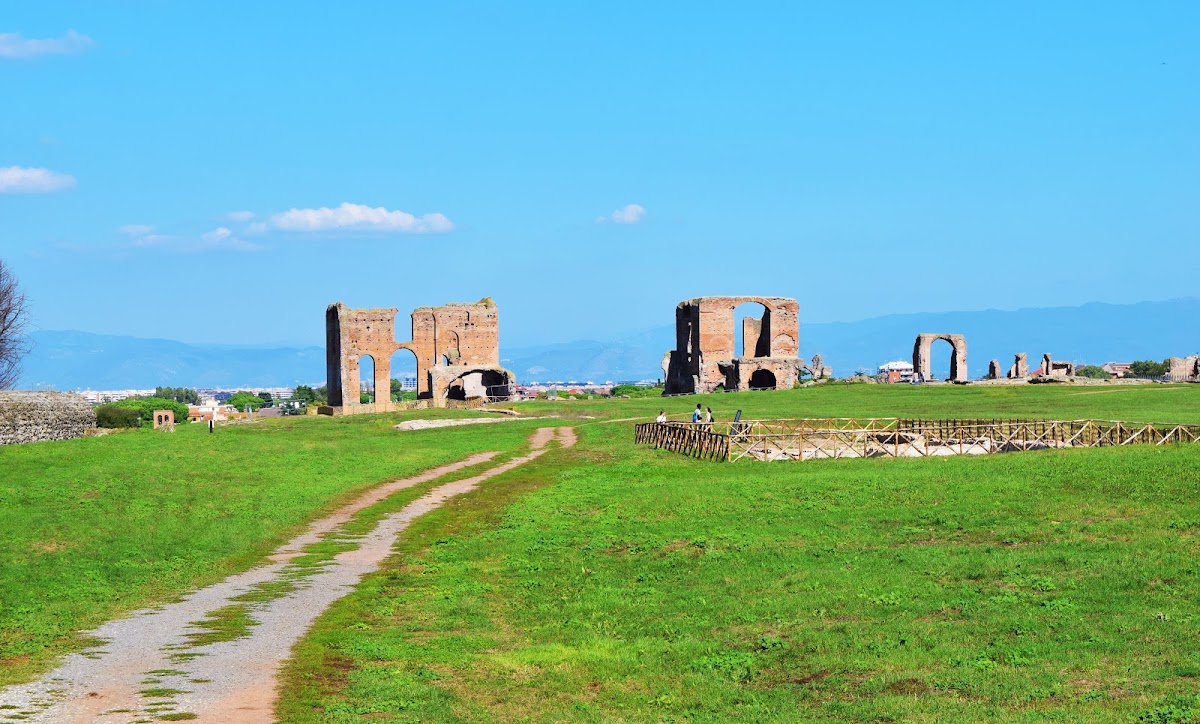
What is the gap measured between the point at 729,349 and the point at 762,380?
451 centimetres

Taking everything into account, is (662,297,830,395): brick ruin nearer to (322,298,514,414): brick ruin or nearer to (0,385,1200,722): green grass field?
(322,298,514,414): brick ruin

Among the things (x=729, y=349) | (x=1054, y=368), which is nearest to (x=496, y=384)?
(x=729, y=349)

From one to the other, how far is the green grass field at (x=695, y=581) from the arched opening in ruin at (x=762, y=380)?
50671 millimetres

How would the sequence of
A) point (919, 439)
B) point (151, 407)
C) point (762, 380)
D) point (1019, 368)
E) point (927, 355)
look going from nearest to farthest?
point (919, 439) → point (762, 380) → point (1019, 368) → point (927, 355) → point (151, 407)

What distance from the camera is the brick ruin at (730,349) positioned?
8656 cm

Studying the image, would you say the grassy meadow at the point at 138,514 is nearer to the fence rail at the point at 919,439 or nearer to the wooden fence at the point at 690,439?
the wooden fence at the point at 690,439

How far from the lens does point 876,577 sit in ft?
62.3

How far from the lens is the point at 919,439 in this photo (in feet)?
139

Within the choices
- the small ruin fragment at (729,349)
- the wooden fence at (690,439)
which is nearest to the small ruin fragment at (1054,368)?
the small ruin fragment at (729,349)

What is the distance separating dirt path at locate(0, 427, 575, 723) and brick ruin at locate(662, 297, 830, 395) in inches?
2534

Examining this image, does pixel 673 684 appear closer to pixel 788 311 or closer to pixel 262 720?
pixel 262 720

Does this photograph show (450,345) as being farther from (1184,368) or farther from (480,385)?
(1184,368)

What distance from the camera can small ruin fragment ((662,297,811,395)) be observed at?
86562 mm

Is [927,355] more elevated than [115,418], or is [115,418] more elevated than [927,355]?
[927,355]
